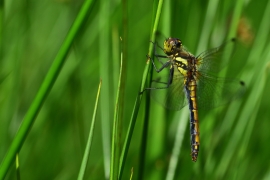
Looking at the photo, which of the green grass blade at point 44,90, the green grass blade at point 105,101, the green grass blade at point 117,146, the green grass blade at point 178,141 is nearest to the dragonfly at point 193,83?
the green grass blade at point 178,141

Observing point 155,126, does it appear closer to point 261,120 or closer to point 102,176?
point 102,176

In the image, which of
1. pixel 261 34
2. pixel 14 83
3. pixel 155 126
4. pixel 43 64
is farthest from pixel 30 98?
pixel 261 34

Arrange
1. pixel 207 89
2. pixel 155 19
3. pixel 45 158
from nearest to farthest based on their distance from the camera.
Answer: pixel 155 19 < pixel 45 158 < pixel 207 89

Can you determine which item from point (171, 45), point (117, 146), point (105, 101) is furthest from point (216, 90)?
point (117, 146)

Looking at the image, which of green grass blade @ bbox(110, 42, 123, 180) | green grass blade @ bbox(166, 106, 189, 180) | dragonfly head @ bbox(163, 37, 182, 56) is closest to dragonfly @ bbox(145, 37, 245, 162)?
dragonfly head @ bbox(163, 37, 182, 56)

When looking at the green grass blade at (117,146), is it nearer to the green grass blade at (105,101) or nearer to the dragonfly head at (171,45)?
the green grass blade at (105,101)

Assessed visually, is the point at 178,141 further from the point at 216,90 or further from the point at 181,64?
the point at 181,64
